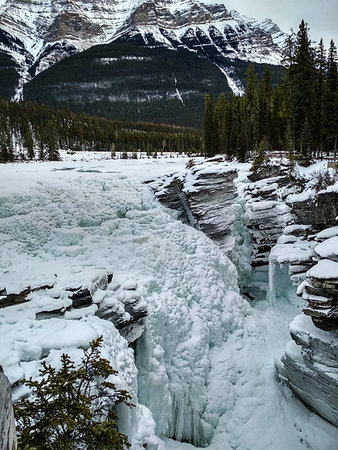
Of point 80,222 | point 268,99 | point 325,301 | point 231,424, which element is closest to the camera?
point 325,301

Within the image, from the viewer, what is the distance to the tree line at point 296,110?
91.8 feet

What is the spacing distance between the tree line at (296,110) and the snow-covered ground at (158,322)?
1185cm

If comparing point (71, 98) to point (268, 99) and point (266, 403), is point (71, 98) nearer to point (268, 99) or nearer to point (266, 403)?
point (268, 99)

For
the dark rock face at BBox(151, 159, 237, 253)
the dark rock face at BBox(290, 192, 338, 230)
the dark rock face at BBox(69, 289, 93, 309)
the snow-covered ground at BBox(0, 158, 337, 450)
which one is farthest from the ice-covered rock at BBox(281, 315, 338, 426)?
the dark rock face at BBox(151, 159, 237, 253)

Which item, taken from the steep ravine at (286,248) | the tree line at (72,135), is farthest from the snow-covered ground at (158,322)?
the tree line at (72,135)

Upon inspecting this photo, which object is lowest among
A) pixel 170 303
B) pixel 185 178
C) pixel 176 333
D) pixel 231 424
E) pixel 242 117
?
pixel 231 424

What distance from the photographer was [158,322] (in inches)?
435

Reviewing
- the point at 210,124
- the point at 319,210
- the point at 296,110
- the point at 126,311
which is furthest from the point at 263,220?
the point at 210,124

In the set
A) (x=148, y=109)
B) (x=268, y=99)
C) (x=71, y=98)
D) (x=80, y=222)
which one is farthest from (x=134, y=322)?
(x=71, y=98)

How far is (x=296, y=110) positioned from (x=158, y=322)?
2553cm

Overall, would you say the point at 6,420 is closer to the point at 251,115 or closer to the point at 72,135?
the point at 251,115

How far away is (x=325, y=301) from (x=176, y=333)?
518 cm

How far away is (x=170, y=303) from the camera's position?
1198 cm

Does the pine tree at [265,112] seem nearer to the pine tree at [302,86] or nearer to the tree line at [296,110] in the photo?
the tree line at [296,110]
